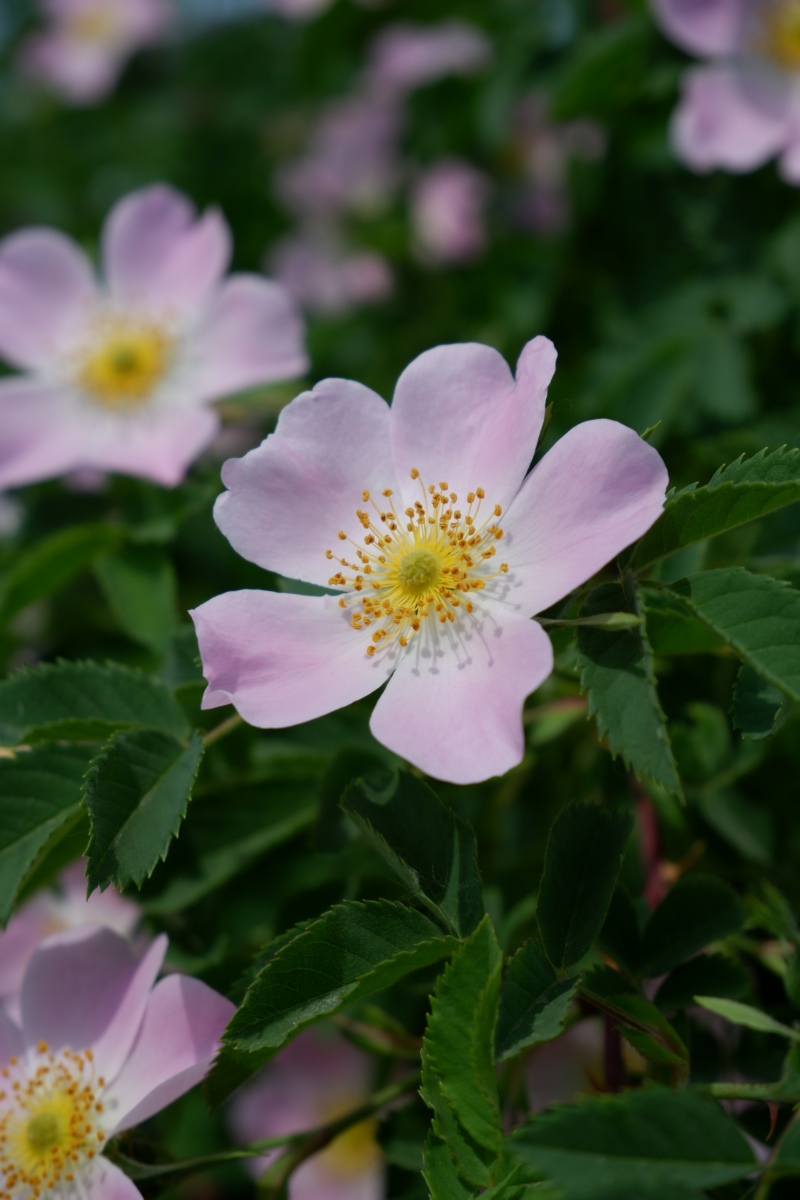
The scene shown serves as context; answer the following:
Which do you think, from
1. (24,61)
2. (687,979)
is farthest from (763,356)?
(24,61)

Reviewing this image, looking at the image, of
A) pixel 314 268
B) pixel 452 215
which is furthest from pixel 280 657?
pixel 314 268

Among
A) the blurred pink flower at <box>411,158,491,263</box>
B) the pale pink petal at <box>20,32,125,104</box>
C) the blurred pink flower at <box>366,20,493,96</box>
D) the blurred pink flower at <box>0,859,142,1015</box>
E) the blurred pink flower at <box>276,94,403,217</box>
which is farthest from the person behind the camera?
the pale pink petal at <box>20,32,125,104</box>

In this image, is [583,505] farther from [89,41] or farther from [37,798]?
[89,41]

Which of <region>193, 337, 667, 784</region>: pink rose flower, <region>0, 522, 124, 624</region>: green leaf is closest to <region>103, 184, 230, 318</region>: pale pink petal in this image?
<region>0, 522, 124, 624</region>: green leaf

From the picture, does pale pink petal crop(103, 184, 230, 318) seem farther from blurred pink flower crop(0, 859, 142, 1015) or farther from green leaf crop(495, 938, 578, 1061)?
green leaf crop(495, 938, 578, 1061)

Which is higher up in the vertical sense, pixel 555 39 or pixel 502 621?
pixel 555 39

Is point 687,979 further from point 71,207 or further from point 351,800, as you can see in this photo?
point 71,207
